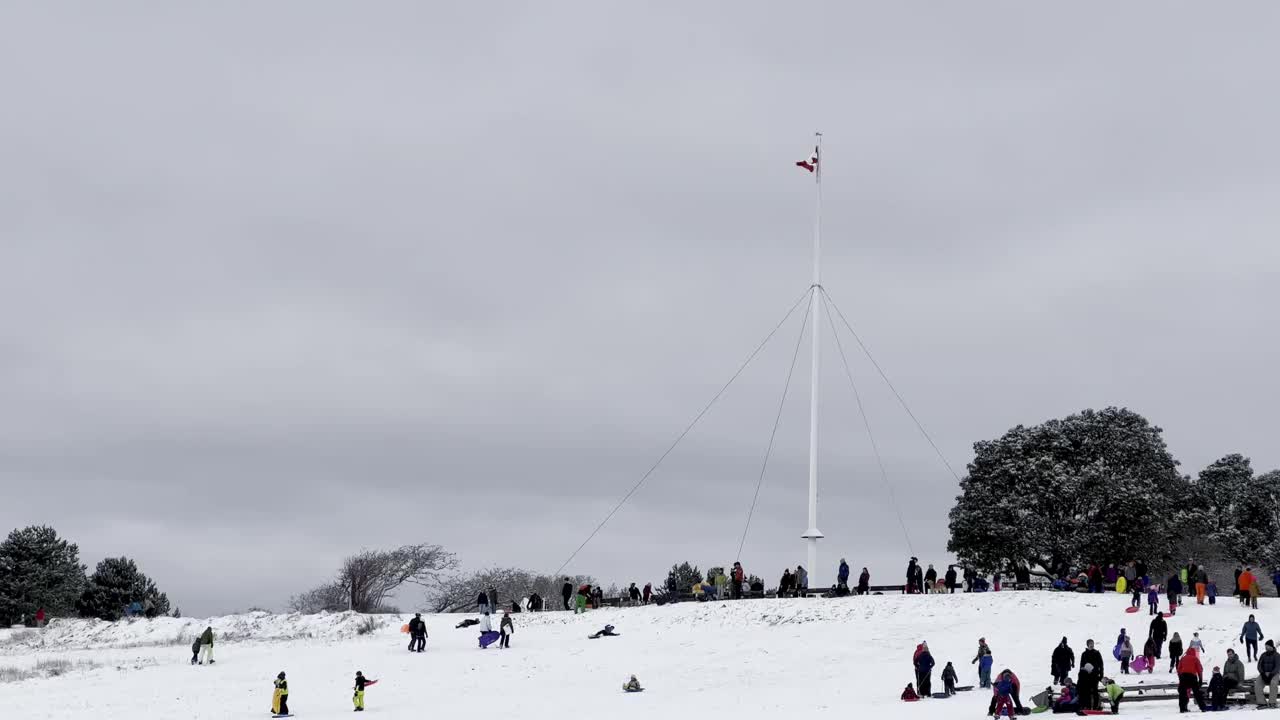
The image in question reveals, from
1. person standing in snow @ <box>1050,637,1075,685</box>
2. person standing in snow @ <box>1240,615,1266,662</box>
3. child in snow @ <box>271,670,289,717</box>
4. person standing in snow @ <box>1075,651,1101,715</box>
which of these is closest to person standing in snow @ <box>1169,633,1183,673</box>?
person standing in snow @ <box>1240,615,1266,662</box>

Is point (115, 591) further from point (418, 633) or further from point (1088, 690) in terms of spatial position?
point (1088, 690)

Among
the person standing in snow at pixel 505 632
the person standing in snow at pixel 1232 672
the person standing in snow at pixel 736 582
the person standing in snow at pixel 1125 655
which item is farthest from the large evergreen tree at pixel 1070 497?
the person standing in snow at pixel 1232 672

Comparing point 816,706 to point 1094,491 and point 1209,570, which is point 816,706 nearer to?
point 1094,491

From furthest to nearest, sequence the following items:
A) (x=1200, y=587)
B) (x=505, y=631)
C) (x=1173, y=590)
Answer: (x=505, y=631) < (x=1200, y=587) < (x=1173, y=590)

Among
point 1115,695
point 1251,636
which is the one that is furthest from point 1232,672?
point 1251,636

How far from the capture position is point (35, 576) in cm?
8338

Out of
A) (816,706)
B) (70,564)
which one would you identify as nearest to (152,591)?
(70,564)

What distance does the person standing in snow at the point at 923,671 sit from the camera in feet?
119

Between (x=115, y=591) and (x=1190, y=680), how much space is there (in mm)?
73557

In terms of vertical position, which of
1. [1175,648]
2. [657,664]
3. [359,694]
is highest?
[1175,648]

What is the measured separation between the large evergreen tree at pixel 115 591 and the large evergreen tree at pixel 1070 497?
5126 cm

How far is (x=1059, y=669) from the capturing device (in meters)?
34.6

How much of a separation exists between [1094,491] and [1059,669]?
120 feet

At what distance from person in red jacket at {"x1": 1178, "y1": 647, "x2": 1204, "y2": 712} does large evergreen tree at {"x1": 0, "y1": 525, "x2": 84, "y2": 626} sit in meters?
70.2
